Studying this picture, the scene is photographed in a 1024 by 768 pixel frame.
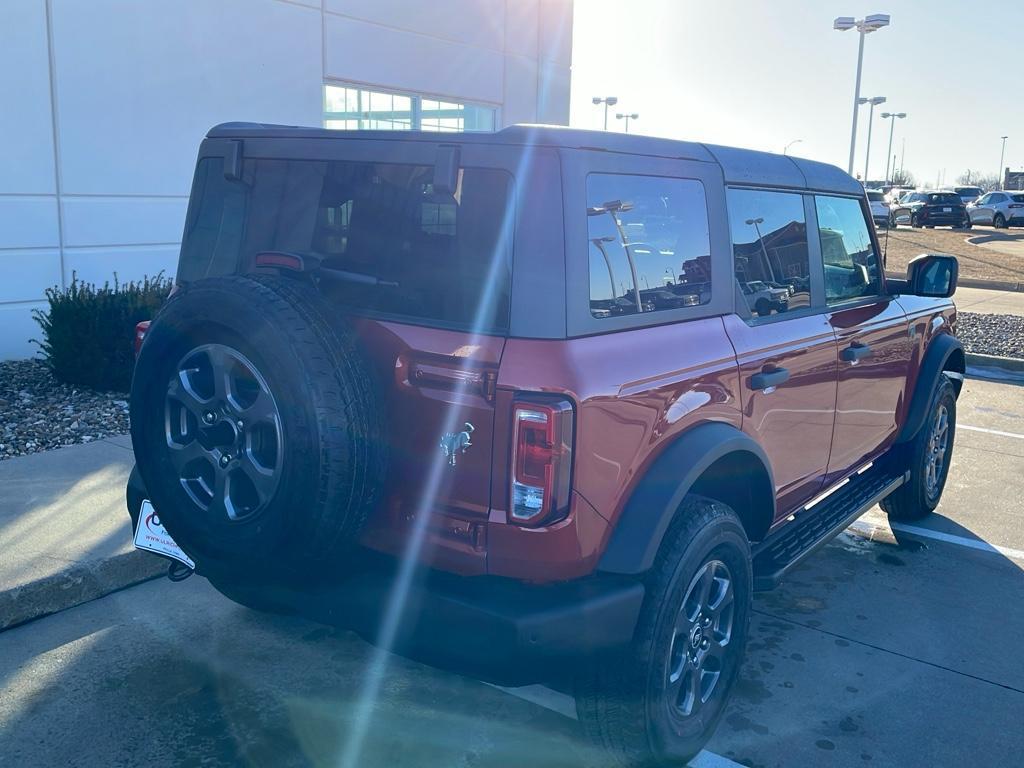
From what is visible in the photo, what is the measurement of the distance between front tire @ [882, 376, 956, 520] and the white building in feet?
23.8

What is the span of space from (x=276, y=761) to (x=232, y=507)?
3.07 feet

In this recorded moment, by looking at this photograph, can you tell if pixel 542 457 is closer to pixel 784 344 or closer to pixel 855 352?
pixel 784 344

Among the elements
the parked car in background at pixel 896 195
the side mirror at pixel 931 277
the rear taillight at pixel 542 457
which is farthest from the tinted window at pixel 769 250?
the parked car in background at pixel 896 195

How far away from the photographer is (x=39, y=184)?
8.24 metres

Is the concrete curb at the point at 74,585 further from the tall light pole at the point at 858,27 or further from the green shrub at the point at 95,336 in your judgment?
the tall light pole at the point at 858,27

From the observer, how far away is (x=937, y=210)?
39.8 meters

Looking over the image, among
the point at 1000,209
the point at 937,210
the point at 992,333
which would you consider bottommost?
the point at 992,333

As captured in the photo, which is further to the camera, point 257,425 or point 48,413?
point 48,413

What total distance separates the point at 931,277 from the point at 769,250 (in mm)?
1620

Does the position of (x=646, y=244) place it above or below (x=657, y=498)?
above

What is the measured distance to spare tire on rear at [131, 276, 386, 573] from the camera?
2521mm

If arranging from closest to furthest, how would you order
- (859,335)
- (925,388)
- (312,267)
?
(312,267), (859,335), (925,388)

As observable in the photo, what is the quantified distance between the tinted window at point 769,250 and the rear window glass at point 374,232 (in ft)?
3.89

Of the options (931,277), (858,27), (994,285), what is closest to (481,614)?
(931,277)
